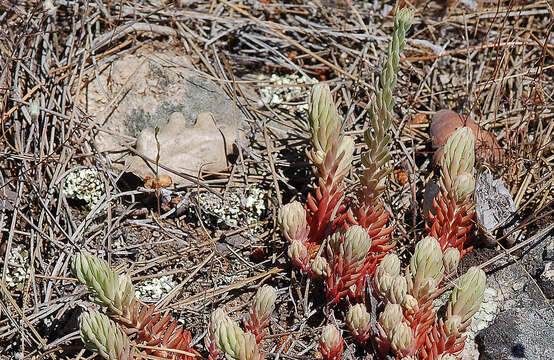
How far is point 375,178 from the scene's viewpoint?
2518 mm

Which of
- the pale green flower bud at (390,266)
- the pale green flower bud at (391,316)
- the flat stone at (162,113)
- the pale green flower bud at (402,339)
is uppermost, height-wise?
the flat stone at (162,113)

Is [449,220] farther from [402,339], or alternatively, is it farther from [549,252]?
[402,339]

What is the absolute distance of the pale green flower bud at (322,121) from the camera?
8.27ft

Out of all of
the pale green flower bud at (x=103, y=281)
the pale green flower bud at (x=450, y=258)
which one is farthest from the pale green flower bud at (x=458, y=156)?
the pale green flower bud at (x=103, y=281)

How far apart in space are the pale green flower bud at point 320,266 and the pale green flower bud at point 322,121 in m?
0.44

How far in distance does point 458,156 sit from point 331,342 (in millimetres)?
992

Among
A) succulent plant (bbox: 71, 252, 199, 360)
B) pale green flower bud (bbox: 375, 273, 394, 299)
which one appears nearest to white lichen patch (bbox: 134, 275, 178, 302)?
succulent plant (bbox: 71, 252, 199, 360)

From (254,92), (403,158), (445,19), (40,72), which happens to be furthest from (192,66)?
(445,19)

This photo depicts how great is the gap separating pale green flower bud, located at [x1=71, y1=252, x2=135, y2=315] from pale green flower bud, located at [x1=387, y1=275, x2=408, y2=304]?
1048 mm

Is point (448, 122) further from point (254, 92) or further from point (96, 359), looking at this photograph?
point (96, 359)

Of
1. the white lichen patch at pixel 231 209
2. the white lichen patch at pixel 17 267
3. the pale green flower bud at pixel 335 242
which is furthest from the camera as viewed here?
the white lichen patch at pixel 231 209

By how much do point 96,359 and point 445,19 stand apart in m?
3.00

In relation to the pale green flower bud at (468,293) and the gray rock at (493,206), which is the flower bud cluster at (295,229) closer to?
the pale green flower bud at (468,293)

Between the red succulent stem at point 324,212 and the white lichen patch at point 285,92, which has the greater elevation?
the white lichen patch at point 285,92
